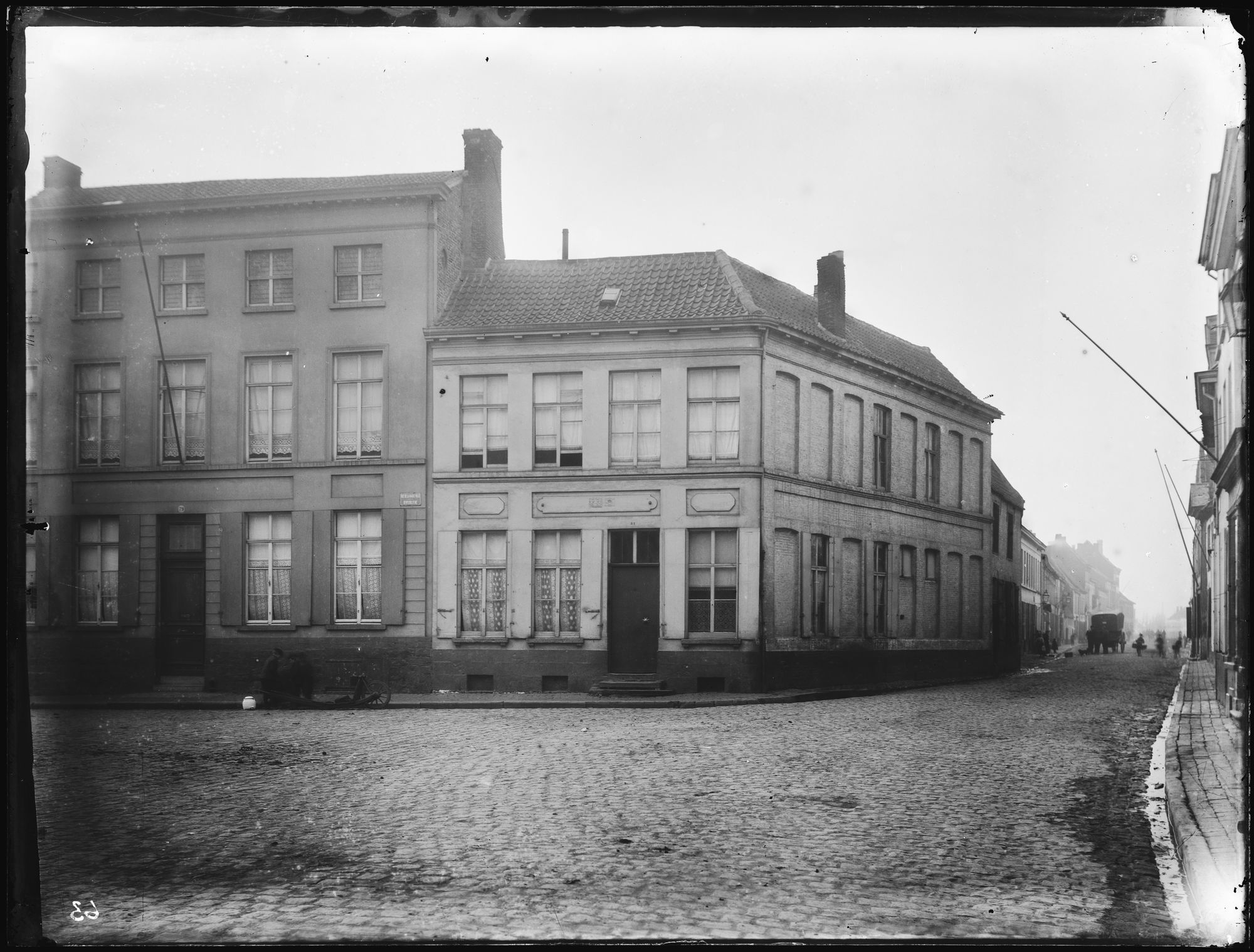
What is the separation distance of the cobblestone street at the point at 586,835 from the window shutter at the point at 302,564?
2.23 m

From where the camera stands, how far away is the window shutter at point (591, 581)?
24953mm

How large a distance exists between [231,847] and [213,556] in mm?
7248

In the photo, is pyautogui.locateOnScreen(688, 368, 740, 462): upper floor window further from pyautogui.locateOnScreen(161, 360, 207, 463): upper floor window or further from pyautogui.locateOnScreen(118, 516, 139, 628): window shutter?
pyautogui.locateOnScreen(118, 516, 139, 628): window shutter

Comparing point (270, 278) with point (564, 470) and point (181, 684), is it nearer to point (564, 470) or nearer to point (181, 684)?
point (181, 684)

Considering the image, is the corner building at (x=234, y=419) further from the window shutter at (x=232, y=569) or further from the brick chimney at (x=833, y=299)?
the brick chimney at (x=833, y=299)

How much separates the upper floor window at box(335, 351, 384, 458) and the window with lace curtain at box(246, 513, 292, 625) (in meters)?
2.39

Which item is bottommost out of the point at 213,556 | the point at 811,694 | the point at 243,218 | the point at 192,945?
the point at 811,694

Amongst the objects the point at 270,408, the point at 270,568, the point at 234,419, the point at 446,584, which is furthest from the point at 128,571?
the point at 446,584

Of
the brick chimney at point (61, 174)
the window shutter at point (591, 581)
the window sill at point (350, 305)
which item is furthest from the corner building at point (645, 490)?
the brick chimney at point (61, 174)

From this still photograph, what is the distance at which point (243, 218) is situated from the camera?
15.1m

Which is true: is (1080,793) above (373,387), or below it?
below

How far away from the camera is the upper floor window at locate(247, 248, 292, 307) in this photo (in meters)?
16.3

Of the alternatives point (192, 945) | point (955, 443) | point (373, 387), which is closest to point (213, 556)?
point (373, 387)

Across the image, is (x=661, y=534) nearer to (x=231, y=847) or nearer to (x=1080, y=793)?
(x=1080, y=793)
